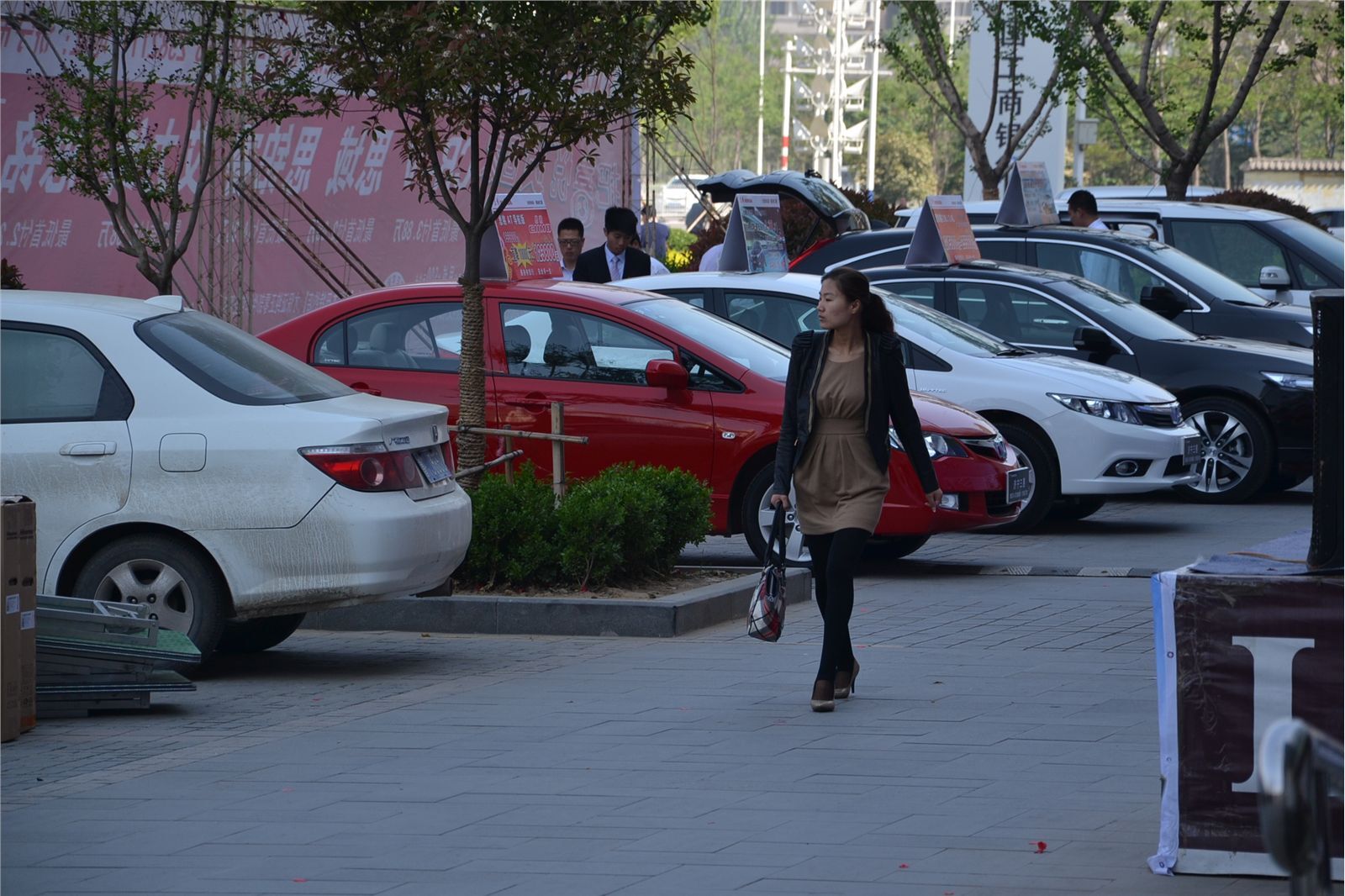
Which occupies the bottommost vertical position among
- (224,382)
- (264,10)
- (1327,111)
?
(224,382)

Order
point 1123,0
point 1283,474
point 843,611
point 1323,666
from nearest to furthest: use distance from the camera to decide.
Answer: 1. point 1323,666
2. point 843,611
3. point 1283,474
4. point 1123,0

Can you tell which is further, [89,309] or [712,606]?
[712,606]

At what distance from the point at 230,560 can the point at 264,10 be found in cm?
993

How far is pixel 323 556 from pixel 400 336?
3854 mm

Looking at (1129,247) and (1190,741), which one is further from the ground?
(1129,247)

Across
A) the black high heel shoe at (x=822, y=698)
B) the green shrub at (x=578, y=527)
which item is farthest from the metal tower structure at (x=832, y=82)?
the black high heel shoe at (x=822, y=698)

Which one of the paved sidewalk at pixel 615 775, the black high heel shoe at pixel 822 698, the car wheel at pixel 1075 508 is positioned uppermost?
the car wheel at pixel 1075 508

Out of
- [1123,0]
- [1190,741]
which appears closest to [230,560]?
[1190,741]

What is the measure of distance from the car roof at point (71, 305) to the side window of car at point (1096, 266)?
895 centimetres

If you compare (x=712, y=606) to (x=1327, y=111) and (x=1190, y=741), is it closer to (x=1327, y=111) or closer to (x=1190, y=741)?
(x=1190, y=741)

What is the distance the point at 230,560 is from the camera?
7.96m

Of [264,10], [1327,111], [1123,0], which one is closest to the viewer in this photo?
[264,10]

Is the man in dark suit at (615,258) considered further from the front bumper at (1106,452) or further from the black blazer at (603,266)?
the front bumper at (1106,452)

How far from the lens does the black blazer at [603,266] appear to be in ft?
49.1
